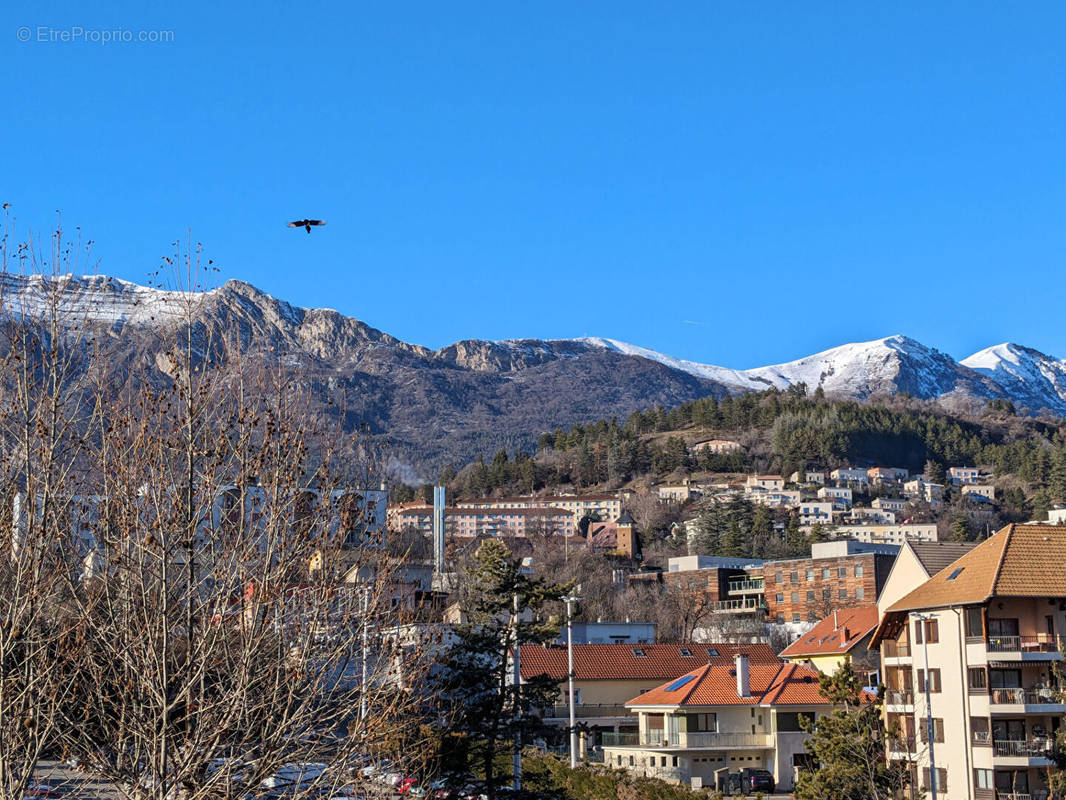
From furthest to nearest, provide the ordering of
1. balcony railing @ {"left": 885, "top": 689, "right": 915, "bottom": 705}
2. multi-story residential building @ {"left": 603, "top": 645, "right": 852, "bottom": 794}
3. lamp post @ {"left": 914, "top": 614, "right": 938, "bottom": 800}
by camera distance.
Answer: multi-story residential building @ {"left": 603, "top": 645, "right": 852, "bottom": 794} → balcony railing @ {"left": 885, "top": 689, "right": 915, "bottom": 705} → lamp post @ {"left": 914, "top": 614, "right": 938, "bottom": 800}

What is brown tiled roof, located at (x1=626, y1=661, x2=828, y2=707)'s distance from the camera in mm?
55656

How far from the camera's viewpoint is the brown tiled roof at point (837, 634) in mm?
62750

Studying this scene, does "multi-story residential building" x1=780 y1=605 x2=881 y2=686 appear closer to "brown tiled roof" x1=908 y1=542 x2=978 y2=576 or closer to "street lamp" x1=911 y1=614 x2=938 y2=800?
"brown tiled roof" x1=908 y1=542 x2=978 y2=576

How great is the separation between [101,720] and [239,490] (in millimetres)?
2890

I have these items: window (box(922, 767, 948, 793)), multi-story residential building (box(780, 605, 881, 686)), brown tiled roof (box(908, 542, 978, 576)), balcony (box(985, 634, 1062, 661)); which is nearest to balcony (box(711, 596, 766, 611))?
multi-story residential building (box(780, 605, 881, 686))

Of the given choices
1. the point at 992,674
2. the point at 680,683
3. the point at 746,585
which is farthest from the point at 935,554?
the point at 746,585

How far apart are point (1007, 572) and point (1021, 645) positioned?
2.34 meters

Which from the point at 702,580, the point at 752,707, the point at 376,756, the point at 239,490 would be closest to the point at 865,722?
the point at 752,707

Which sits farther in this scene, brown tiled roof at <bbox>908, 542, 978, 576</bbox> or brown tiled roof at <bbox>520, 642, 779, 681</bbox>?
brown tiled roof at <bbox>520, 642, 779, 681</bbox>

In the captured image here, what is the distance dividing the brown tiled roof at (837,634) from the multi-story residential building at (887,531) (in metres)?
111

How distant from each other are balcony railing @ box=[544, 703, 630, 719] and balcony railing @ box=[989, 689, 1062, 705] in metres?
25.0

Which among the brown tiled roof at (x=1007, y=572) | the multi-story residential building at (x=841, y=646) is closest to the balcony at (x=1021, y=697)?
the brown tiled roof at (x=1007, y=572)

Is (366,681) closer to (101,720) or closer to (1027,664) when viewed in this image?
(101,720)

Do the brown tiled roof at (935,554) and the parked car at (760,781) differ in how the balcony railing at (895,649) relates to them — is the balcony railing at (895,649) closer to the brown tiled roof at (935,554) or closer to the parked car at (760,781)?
the parked car at (760,781)
